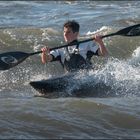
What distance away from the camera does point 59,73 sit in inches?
412

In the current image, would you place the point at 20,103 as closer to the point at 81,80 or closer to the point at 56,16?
the point at 81,80

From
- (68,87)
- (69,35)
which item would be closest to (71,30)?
(69,35)

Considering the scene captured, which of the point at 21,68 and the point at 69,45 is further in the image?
the point at 21,68

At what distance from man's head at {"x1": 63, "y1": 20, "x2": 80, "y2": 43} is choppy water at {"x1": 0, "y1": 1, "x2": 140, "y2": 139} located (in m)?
0.62

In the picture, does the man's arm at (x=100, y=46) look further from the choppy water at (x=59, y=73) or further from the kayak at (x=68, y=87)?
the kayak at (x=68, y=87)

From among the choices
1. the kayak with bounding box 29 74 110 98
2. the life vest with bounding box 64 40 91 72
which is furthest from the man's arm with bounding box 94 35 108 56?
the kayak with bounding box 29 74 110 98

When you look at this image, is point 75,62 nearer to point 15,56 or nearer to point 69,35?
point 69,35

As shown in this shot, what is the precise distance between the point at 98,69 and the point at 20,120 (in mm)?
2312

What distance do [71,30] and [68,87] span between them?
863 millimetres

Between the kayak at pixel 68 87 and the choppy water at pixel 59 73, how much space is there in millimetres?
96

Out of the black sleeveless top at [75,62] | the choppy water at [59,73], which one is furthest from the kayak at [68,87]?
the black sleeveless top at [75,62]

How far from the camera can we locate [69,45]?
846 cm

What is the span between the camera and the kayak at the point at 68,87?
8289mm

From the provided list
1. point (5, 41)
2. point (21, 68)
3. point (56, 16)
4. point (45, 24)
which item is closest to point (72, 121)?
point (21, 68)
